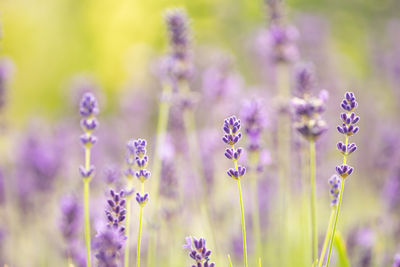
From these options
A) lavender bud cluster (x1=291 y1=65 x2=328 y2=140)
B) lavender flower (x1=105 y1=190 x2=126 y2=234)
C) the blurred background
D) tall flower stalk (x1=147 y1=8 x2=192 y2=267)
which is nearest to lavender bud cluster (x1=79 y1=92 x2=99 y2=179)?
lavender flower (x1=105 y1=190 x2=126 y2=234)

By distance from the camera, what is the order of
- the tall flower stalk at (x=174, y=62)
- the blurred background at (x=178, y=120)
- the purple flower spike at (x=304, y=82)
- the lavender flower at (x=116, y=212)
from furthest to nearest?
the blurred background at (x=178, y=120)
the tall flower stalk at (x=174, y=62)
the purple flower spike at (x=304, y=82)
the lavender flower at (x=116, y=212)

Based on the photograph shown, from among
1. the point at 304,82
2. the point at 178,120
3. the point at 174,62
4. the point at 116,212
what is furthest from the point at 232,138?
the point at 178,120

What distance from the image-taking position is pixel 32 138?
339cm

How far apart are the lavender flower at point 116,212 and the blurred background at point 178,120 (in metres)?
0.36

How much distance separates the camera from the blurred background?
278 centimetres

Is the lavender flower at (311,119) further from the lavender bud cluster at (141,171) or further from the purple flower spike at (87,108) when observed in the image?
the purple flower spike at (87,108)

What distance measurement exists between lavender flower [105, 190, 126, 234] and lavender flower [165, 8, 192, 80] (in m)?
1.16

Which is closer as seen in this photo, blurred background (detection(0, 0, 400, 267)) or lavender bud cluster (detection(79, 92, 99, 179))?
lavender bud cluster (detection(79, 92, 99, 179))

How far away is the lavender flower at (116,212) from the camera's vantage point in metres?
1.30

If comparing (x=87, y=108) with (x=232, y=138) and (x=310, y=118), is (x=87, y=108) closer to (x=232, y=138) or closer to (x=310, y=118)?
(x=232, y=138)

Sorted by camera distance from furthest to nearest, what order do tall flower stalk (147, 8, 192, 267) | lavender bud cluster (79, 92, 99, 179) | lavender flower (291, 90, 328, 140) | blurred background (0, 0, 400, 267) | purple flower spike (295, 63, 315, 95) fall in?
blurred background (0, 0, 400, 267), tall flower stalk (147, 8, 192, 267), purple flower spike (295, 63, 315, 95), lavender flower (291, 90, 328, 140), lavender bud cluster (79, 92, 99, 179)

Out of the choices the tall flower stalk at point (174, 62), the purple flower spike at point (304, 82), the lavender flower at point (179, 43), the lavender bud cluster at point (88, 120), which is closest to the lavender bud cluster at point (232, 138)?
the lavender bud cluster at point (88, 120)

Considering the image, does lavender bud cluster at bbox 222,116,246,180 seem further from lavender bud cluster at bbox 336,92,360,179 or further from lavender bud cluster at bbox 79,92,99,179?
lavender bud cluster at bbox 79,92,99,179

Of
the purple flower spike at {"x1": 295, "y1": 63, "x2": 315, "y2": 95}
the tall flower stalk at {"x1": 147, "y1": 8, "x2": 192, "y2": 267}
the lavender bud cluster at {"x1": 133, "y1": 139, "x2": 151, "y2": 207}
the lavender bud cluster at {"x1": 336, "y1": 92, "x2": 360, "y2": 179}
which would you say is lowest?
the lavender bud cluster at {"x1": 133, "y1": 139, "x2": 151, "y2": 207}
